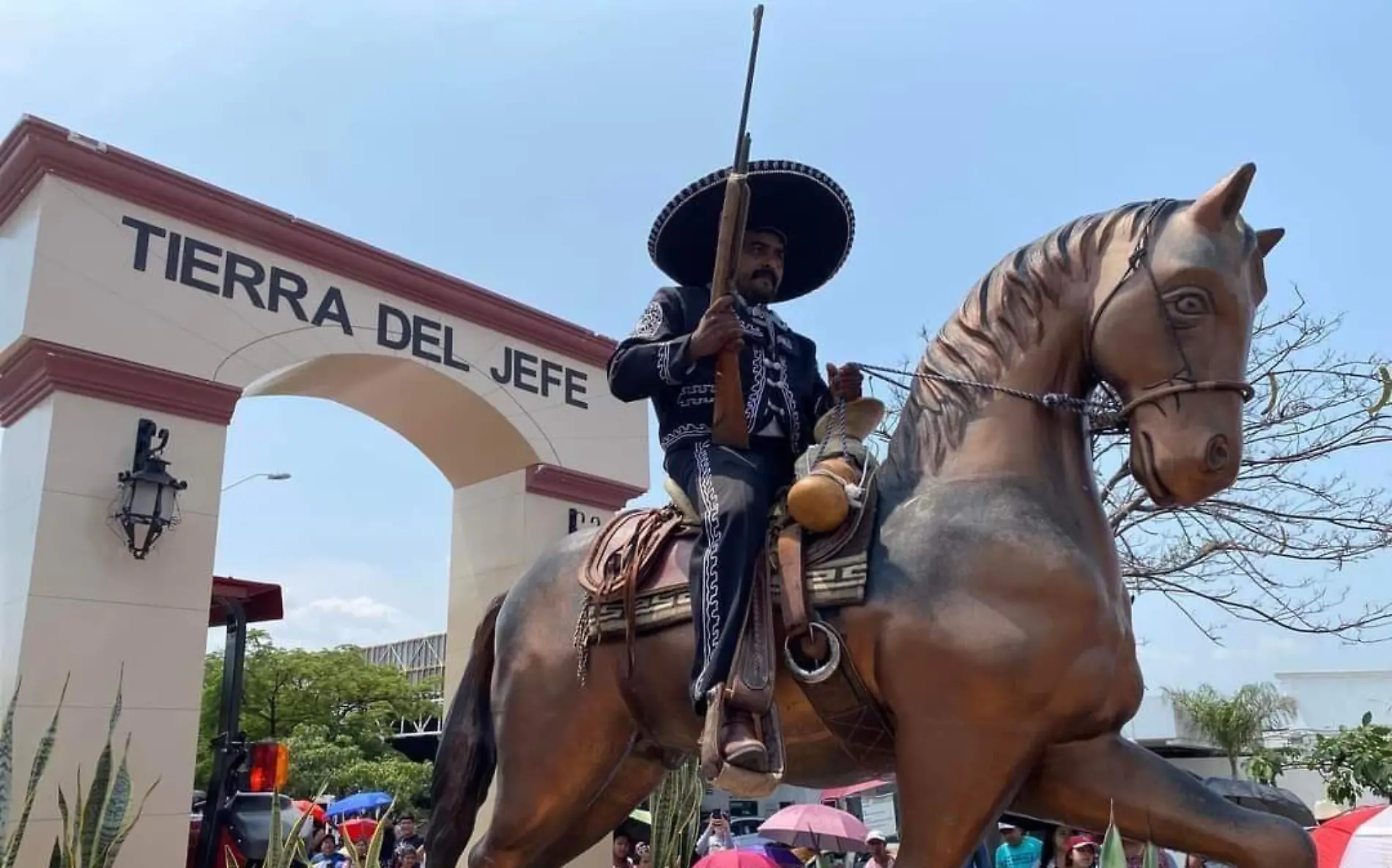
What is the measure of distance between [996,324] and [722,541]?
945 mm

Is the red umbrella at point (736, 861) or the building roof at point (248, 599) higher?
the building roof at point (248, 599)

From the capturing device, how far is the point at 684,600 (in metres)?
3.33

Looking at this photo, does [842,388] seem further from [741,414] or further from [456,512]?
[456,512]

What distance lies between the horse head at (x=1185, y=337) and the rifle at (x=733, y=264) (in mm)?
983

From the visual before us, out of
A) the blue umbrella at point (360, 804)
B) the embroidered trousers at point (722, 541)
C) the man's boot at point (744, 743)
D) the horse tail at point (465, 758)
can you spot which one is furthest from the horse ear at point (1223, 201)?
the blue umbrella at point (360, 804)

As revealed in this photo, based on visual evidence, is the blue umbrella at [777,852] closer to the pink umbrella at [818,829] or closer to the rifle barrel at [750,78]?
the pink umbrella at [818,829]

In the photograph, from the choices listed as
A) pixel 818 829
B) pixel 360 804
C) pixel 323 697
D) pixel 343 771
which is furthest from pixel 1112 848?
pixel 323 697

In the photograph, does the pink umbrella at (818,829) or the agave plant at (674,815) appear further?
the pink umbrella at (818,829)

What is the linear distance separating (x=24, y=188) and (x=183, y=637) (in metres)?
2.95

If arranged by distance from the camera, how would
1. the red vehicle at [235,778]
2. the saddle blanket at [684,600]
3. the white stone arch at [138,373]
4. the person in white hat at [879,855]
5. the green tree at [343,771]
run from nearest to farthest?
the saddle blanket at [684,600] → the white stone arch at [138,373] → the red vehicle at [235,778] → the person in white hat at [879,855] → the green tree at [343,771]

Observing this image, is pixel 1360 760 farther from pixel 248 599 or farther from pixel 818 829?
pixel 248 599

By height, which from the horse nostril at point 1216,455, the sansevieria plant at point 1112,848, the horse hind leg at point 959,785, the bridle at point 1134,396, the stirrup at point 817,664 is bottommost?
the sansevieria plant at point 1112,848

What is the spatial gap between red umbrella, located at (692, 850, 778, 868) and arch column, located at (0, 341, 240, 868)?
10.2ft

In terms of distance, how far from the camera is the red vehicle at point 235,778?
6.99 meters
